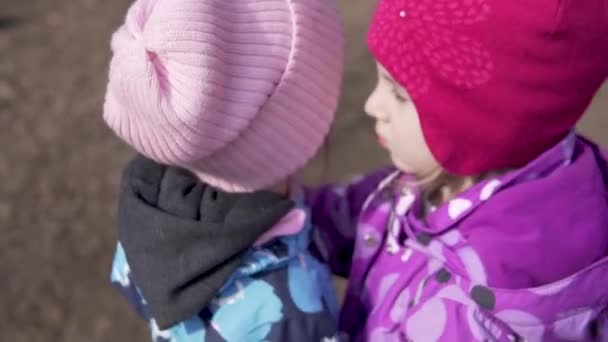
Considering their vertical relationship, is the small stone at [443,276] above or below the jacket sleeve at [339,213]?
above

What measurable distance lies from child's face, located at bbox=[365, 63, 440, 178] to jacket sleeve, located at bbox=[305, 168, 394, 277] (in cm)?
18

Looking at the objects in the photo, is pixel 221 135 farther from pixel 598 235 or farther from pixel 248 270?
pixel 598 235

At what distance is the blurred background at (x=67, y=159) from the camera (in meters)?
1.60

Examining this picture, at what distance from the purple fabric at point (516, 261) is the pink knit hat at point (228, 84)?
207mm

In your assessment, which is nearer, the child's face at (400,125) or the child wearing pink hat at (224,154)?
the child wearing pink hat at (224,154)

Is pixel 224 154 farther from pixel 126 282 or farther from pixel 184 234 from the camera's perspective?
pixel 126 282

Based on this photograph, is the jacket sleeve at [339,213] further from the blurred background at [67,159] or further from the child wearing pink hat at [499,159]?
the blurred background at [67,159]

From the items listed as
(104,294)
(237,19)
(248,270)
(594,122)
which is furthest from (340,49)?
(594,122)

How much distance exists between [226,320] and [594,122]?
4.30 feet

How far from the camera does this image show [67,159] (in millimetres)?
1906

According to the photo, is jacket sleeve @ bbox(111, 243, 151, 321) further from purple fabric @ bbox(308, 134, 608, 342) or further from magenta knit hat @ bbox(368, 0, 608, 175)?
magenta knit hat @ bbox(368, 0, 608, 175)

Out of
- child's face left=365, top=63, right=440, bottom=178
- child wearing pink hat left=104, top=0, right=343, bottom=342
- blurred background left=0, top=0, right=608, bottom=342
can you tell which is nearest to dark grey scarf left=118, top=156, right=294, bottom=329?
child wearing pink hat left=104, top=0, right=343, bottom=342

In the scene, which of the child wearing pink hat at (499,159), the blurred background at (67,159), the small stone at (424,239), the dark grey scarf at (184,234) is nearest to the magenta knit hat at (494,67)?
the child wearing pink hat at (499,159)

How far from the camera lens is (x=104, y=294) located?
1631 millimetres
